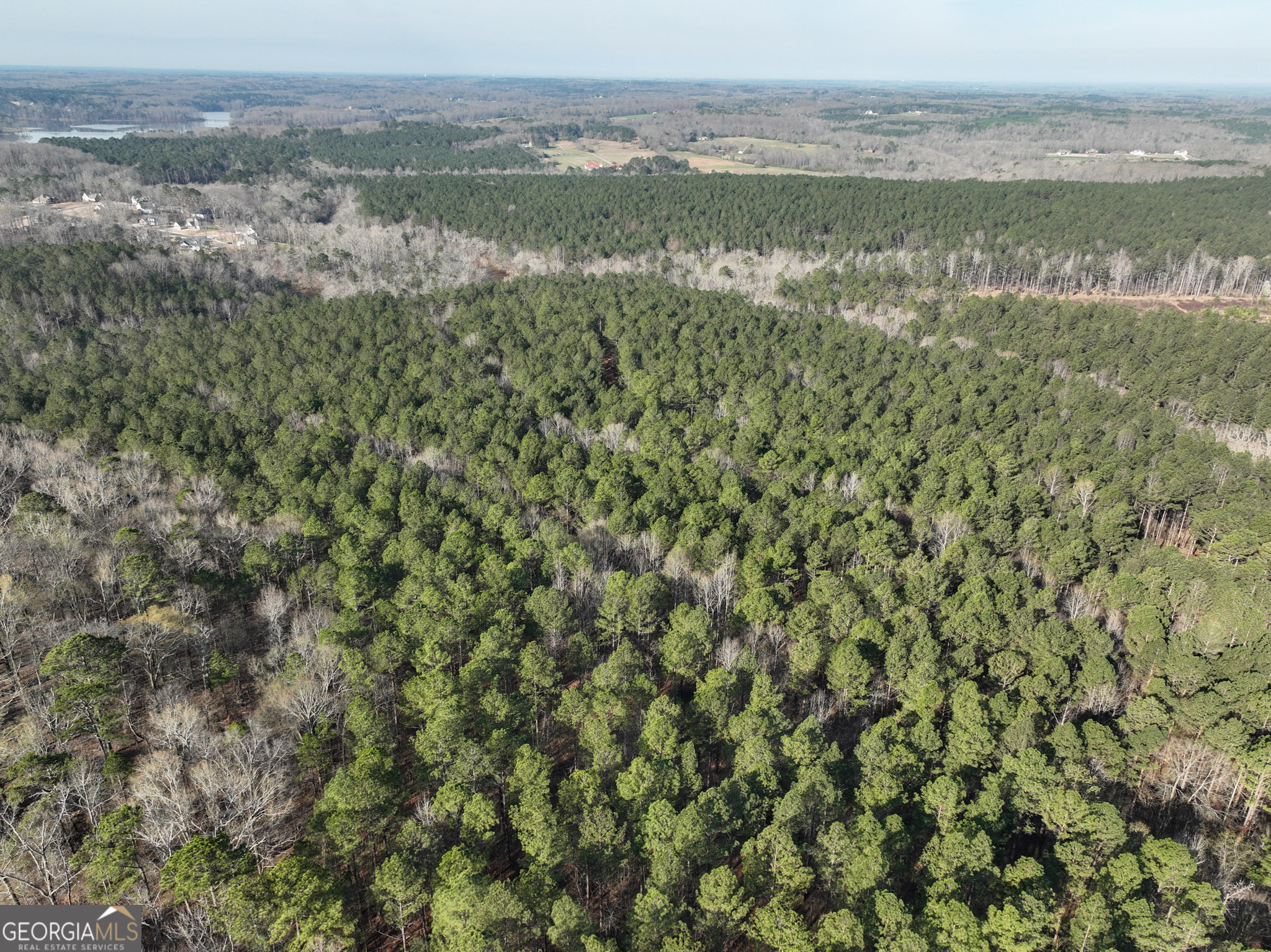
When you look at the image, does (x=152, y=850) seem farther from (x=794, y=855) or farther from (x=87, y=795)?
(x=794, y=855)

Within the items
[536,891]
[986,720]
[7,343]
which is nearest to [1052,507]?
[986,720]

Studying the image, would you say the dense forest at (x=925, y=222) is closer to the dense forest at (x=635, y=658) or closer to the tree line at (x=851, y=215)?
the tree line at (x=851, y=215)

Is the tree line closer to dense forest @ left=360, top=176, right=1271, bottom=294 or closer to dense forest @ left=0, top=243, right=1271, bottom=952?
dense forest @ left=360, top=176, right=1271, bottom=294

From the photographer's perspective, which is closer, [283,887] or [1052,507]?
[283,887]

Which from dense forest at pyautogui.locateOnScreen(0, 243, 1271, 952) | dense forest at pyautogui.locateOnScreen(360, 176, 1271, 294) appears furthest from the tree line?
dense forest at pyautogui.locateOnScreen(0, 243, 1271, 952)

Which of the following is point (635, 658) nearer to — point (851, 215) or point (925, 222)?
point (925, 222)

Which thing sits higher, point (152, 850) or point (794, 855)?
→ point (794, 855)

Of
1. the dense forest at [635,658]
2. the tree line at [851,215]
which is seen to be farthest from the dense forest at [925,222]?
the dense forest at [635,658]

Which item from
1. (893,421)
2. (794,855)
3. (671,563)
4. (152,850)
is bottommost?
(152,850)
